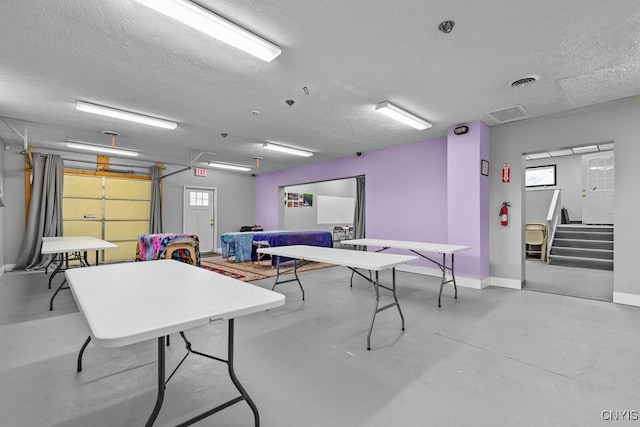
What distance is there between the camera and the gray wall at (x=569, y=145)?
3600 mm

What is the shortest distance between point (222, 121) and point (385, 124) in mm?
2672

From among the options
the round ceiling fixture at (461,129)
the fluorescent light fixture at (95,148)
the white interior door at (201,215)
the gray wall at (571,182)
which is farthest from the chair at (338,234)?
the fluorescent light fixture at (95,148)

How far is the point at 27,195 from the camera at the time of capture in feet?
20.1

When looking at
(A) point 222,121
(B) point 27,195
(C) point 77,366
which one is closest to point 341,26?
(A) point 222,121

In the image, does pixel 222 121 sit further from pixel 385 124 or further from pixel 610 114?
pixel 610 114

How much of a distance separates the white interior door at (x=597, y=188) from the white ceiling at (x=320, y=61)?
237 inches

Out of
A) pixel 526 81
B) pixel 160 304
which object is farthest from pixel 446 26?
pixel 160 304

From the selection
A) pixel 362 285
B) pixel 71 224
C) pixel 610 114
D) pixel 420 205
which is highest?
pixel 610 114

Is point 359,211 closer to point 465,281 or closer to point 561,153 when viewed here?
point 465,281

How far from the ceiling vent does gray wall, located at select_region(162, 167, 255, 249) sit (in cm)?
770

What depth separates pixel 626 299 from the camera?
3613 millimetres

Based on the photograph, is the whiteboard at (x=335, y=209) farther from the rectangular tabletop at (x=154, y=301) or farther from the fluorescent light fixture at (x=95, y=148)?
the rectangular tabletop at (x=154, y=301)

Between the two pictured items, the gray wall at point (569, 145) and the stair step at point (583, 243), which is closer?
the gray wall at point (569, 145)

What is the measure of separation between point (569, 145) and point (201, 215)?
346 inches
